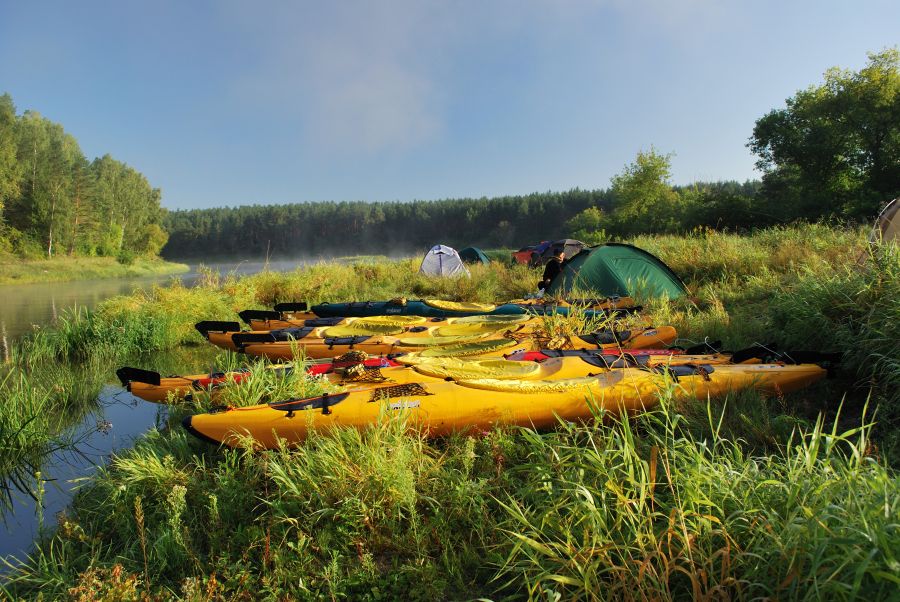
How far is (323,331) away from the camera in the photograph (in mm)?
6234

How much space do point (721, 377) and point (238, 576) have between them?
3.28 m

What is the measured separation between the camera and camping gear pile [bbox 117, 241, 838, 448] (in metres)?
3.04

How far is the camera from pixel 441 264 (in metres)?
15.4

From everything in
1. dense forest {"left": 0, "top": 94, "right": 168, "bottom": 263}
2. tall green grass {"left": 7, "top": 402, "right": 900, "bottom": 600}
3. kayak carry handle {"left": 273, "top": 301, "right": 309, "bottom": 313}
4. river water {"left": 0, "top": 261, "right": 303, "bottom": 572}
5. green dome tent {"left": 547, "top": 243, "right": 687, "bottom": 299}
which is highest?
dense forest {"left": 0, "top": 94, "right": 168, "bottom": 263}

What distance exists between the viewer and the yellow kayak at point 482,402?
3.00 metres

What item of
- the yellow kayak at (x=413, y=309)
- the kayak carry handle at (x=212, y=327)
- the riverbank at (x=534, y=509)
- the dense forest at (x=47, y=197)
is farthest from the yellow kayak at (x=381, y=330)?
the dense forest at (x=47, y=197)

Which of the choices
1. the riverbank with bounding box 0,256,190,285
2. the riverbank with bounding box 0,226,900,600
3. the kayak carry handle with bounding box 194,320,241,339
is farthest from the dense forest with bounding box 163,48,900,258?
the riverbank with bounding box 0,256,190,285

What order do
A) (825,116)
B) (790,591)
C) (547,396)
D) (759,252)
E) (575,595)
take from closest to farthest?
(790,591) → (575,595) → (547,396) → (759,252) → (825,116)

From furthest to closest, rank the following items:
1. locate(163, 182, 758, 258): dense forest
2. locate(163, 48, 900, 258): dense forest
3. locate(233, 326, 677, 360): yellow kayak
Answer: locate(163, 182, 758, 258): dense forest → locate(163, 48, 900, 258): dense forest → locate(233, 326, 677, 360): yellow kayak

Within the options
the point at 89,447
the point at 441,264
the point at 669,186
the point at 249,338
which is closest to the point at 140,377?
the point at 89,447

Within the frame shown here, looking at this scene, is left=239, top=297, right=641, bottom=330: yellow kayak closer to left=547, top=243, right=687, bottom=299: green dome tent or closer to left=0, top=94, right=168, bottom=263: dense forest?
left=547, top=243, right=687, bottom=299: green dome tent

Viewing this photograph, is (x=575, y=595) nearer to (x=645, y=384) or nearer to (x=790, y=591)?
(x=790, y=591)

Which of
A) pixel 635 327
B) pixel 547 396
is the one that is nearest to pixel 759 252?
pixel 635 327

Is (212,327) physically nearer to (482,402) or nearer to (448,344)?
(448,344)
